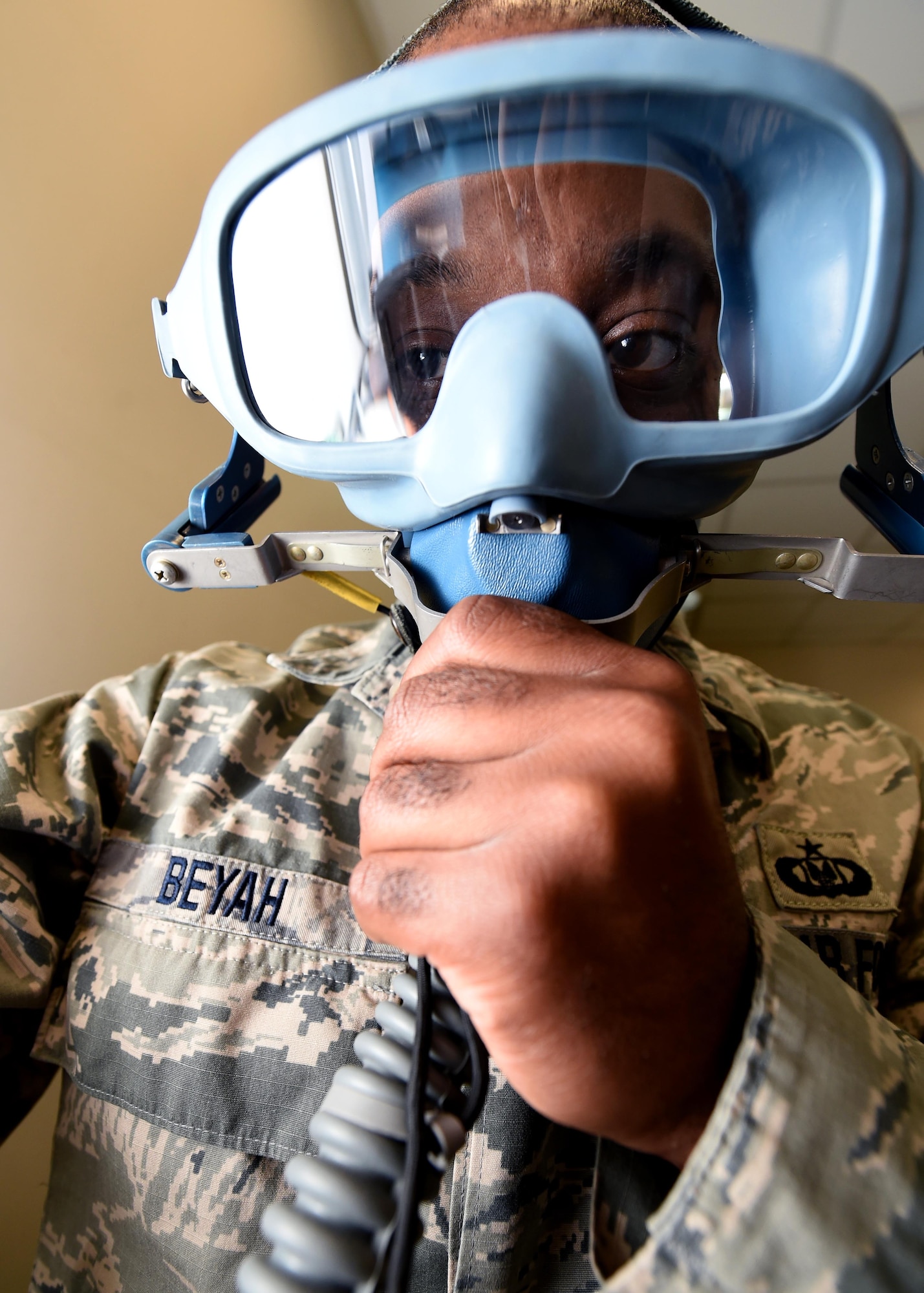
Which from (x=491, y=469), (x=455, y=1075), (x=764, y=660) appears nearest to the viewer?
(x=455, y=1075)

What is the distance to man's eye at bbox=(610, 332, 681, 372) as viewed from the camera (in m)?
0.65

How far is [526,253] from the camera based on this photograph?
614 mm

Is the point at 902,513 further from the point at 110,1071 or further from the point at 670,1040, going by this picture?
the point at 110,1071

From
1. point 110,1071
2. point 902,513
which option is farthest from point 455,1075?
point 902,513

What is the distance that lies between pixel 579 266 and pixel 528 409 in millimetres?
178

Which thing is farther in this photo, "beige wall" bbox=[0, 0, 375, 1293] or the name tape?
"beige wall" bbox=[0, 0, 375, 1293]

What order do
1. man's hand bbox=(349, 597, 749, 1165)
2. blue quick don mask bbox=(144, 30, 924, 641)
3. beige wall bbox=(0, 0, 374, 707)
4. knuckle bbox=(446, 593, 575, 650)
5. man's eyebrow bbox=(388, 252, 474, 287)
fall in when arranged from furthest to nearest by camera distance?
beige wall bbox=(0, 0, 374, 707), man's eyebrow bbox=(388, 252, 474, 287), blue quick don mask bbox=(144, 30, 924, 641), knuckle bbox=(446, 593, 575, 650), man's hand bbox=(349, 597, 749, 1165)

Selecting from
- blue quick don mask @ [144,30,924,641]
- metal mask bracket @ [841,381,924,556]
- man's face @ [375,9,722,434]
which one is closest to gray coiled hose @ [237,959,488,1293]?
blue quick don mask @ [144,30,924,641]

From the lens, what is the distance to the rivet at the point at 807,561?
2.13 ft

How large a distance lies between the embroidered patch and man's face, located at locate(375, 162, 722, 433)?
1.83 ft

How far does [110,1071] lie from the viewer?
0.68 m

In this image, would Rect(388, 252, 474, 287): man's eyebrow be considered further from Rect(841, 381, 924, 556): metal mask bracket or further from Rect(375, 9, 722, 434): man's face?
Rect(841, 381, 924, 556): metal mask bracket

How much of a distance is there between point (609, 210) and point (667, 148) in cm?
8

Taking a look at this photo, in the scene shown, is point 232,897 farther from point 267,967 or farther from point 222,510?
point 222,510
